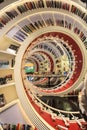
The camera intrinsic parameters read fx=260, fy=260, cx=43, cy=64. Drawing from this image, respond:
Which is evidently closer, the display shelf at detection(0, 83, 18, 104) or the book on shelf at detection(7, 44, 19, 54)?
the display shelf at detection(0, 83, 18, 104)

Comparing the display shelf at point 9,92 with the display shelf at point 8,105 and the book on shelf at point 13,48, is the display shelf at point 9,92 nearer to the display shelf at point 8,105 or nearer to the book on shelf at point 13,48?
the display shelf at point 8,105

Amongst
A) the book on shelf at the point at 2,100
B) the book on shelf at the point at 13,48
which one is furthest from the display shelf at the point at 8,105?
the book on shelf at the point at 13,48

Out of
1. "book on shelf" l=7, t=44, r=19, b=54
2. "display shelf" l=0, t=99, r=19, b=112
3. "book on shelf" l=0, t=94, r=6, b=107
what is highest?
"book on shelf" l=7, t=44, r=19, b=54

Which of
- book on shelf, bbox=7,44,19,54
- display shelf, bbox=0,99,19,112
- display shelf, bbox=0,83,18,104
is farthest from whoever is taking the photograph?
book on shelf, bbox=7,44,19,54

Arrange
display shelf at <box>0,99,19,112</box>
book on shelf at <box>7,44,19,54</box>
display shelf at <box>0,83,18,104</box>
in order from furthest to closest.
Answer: book on shelf at <box>7,44,19,54</box>
display shelf at <box>0,83,18,104</box>
display shelf at <box>0,99,19,112</box>

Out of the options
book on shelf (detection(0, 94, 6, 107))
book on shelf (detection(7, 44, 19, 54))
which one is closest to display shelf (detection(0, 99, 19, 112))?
book on shelf (detection(0, 94, 6, 107))

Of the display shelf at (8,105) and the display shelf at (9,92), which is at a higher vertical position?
the display shelf at (9,92)

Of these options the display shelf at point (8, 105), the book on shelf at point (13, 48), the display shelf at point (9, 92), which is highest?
the book on shelf at point (13, 48)

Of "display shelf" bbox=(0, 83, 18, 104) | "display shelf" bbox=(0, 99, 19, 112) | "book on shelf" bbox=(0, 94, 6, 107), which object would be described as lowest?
"display shelf" bbox=(0, 99, 19, 112)

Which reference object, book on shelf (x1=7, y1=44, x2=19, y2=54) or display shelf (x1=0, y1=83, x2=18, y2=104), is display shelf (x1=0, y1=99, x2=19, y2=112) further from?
book on shelf (x1=7, y1=44, x2=19, y2=54)

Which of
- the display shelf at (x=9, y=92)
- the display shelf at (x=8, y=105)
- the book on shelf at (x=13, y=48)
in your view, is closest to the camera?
the display shelf at (x=8, y=105)

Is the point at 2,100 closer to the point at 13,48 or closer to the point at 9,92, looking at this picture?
the point at 9,92

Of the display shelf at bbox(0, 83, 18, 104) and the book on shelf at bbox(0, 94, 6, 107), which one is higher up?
the display shelf at bbox(0, 83, 18, 104)

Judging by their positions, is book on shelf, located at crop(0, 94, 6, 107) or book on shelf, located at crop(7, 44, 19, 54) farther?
book on shelf, located at crop(7, 44, 19, 54)
